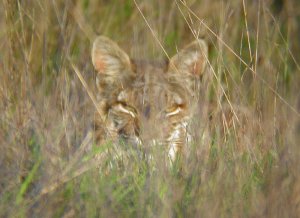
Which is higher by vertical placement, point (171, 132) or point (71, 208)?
point (71, 208)

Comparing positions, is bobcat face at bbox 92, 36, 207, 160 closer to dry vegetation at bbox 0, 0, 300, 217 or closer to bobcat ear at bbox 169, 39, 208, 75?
bobcat ear at bbox 169, 39, 208, 75

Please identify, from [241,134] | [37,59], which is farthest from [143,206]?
[37,59]

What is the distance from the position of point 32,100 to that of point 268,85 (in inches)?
51.6

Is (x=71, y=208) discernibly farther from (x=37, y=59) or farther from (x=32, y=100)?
(x=37, y=59)

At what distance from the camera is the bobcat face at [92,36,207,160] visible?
679 centimetres

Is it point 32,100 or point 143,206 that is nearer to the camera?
point 143,206

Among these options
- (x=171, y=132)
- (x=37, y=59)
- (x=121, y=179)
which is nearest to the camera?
(x=121, y=179)

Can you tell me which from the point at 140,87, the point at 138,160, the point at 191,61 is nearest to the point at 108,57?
the point at 140,87

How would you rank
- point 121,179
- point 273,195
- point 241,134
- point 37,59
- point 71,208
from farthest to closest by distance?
point 37,59 < point 241,134 < point 121,179 < point 71,208 < point 273,195

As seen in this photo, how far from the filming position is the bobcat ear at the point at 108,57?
23.9 feet

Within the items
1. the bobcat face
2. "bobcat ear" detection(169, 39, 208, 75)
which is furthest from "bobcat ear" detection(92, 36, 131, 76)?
"bobcat ear" detection(169, 39, 208, 75)

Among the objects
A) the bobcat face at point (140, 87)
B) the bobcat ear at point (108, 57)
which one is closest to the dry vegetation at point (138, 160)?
the bobcat face at point (140, 87)

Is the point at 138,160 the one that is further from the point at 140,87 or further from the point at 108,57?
the point at 108,57

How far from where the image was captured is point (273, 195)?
4465 mm
